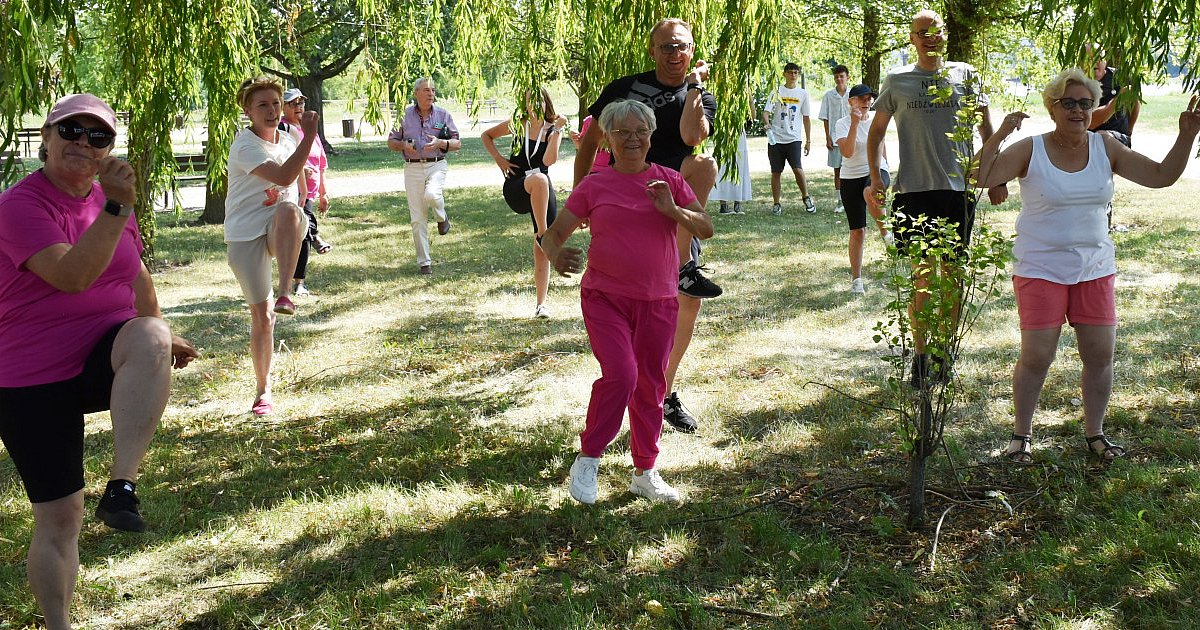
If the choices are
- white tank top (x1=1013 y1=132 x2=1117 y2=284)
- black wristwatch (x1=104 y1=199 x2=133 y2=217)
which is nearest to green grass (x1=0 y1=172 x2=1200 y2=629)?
white tank top (x1=1013 y1=132 x2=1117 y2=284)

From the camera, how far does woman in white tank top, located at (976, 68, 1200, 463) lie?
4707 mm

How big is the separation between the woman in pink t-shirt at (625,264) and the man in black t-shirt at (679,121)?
1.99ft

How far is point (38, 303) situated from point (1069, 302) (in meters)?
4.17

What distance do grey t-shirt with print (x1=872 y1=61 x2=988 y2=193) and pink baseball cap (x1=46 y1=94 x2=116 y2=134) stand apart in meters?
4.17

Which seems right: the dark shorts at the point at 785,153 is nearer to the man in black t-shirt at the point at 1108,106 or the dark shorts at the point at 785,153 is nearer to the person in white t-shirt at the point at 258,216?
the man in black t-shirt at the point at 1108,106

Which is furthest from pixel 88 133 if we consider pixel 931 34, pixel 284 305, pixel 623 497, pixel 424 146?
pixel 424 146

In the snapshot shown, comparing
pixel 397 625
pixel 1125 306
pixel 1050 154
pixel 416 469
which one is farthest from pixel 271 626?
pixel 1125 306

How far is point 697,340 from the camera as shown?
25.7 feet

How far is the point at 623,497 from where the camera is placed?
484 cm

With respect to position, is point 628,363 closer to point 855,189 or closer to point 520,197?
point 520,197

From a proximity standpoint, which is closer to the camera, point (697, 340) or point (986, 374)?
point (986, 374)

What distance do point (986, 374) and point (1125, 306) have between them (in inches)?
93.0

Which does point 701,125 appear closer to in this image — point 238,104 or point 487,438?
point 487,438

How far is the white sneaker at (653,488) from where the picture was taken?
4742 millimetres
